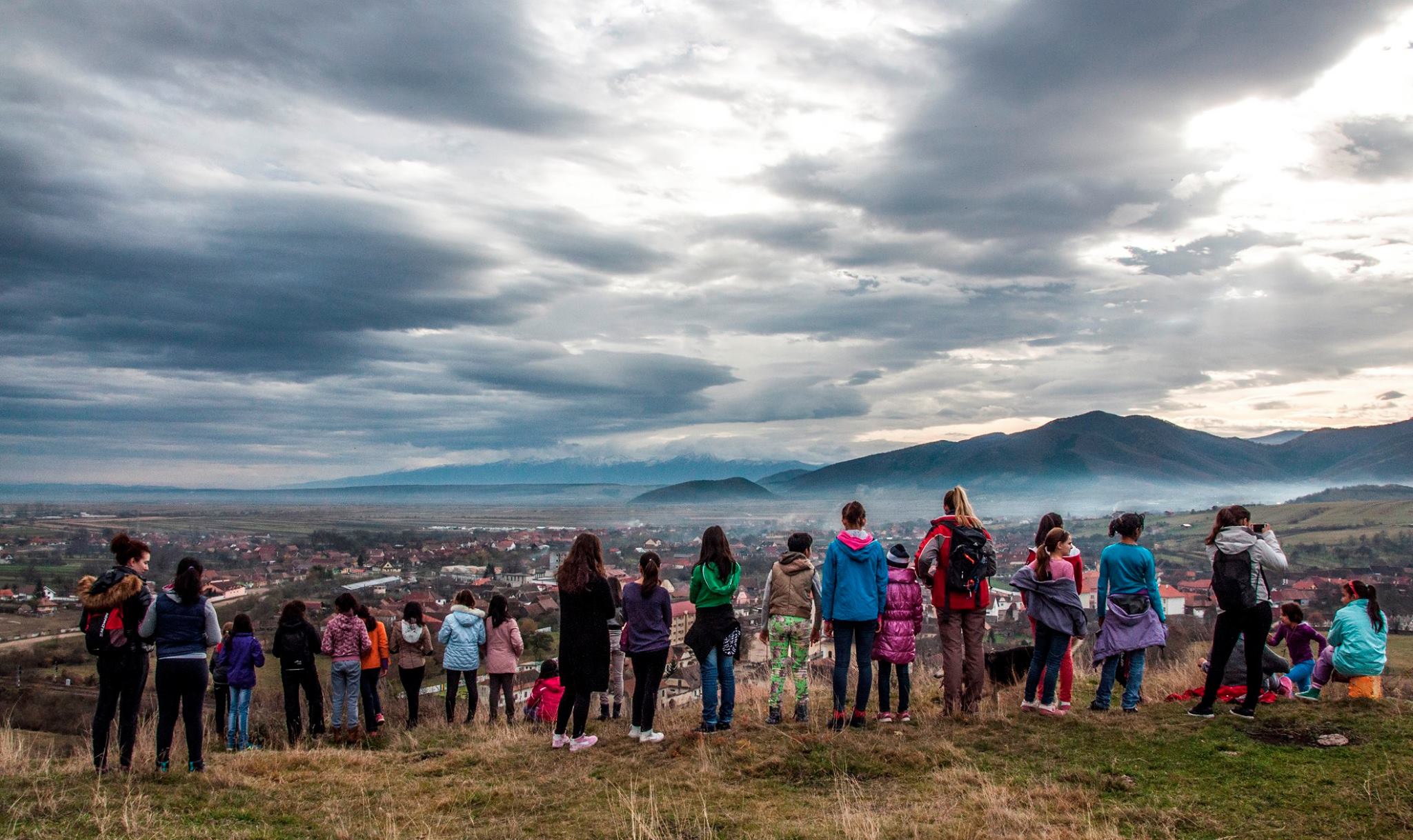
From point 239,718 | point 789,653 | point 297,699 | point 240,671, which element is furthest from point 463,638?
point 789,653

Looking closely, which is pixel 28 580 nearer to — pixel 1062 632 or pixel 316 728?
pixel 316 728

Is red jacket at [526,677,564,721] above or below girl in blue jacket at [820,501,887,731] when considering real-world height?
below

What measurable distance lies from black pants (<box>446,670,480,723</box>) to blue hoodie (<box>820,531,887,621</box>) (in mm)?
5537

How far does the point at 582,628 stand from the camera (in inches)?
321

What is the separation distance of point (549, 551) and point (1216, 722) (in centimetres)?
5880

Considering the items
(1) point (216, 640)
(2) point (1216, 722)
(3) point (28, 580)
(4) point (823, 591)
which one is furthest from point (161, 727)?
(3) point (28, 580)

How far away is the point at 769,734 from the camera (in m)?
7.93

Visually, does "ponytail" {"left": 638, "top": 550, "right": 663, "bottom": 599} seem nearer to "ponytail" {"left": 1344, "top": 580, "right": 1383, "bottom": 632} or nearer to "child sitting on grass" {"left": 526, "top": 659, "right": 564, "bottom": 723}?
"child sitting on grass" {"left": 526, "top": 659, "right": 564, "bottom": 723}

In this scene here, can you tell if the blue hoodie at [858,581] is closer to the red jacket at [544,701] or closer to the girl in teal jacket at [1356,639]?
the red jacket at [544,701]

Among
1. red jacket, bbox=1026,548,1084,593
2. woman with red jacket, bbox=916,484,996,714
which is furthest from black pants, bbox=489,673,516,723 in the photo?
red jacket, bbox=1026,548,1084,593

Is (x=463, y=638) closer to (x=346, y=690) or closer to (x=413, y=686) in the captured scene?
(x=413, y=686)

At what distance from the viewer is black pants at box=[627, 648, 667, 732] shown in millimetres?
8297

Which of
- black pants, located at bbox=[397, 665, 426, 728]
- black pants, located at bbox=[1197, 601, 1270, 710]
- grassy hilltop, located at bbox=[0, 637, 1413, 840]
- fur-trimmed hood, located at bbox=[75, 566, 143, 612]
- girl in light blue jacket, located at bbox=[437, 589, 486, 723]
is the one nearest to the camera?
grassy hilltop, located at bbox=[0, 637, 1413, 840]

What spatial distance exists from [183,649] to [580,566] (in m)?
3.64
